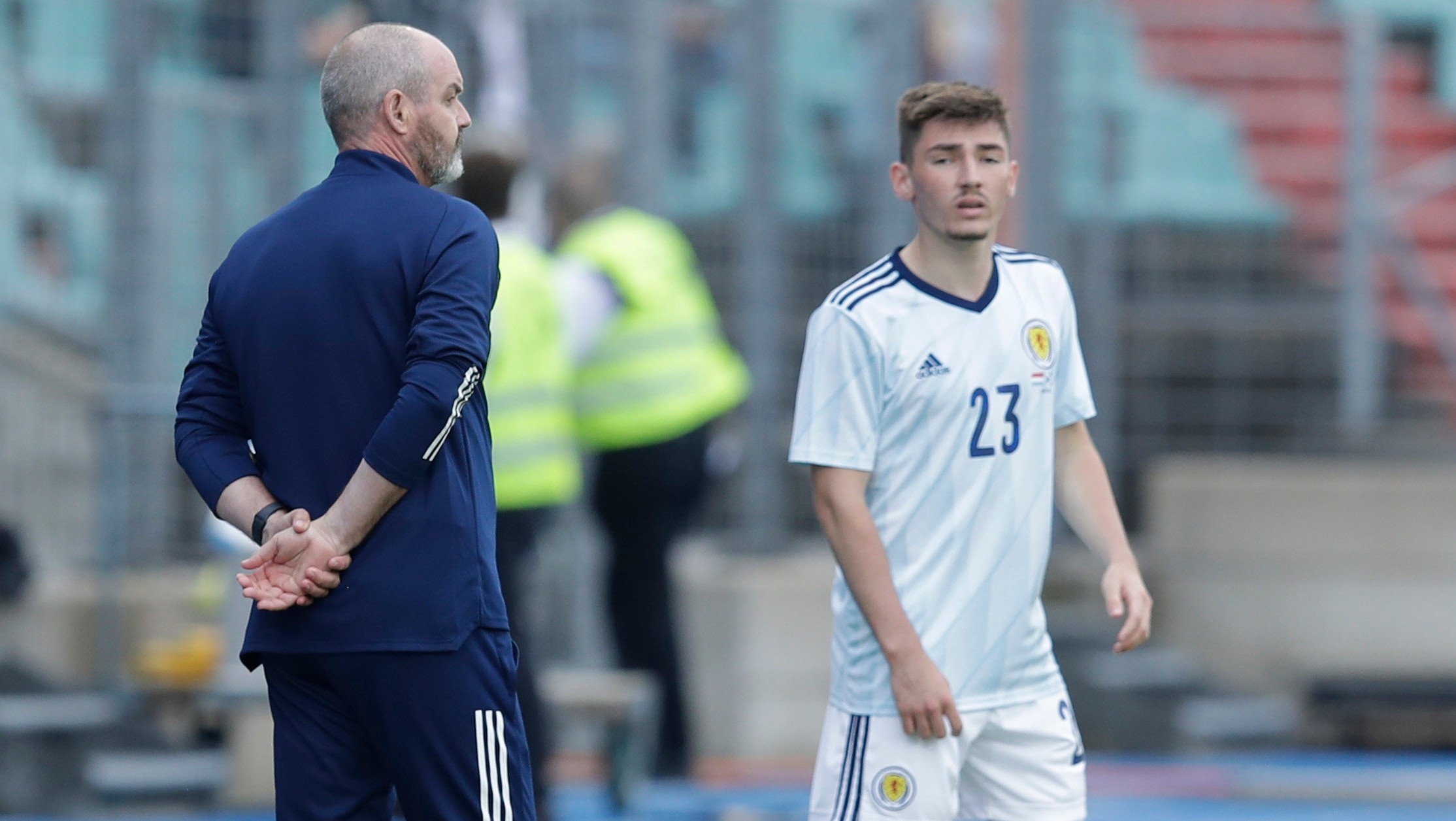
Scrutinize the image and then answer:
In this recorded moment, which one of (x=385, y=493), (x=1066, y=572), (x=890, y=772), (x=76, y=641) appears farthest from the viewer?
(x=1066, y=572)

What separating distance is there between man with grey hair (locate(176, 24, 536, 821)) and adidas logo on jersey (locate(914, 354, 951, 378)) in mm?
848

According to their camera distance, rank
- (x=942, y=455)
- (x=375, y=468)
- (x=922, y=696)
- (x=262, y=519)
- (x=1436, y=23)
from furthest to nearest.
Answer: (x=1436, y=23), (x=942, y=455), (x=922, y=696), (x=262, y=519), (x=375, y=468)

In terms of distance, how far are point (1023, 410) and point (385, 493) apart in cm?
127

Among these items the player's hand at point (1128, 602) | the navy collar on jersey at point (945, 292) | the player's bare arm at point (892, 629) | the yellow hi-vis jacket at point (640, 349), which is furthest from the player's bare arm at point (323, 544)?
the yellow hi-vis jacket at point (640, 349)

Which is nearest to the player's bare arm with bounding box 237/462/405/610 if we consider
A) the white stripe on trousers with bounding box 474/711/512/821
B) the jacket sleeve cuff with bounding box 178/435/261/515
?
the jacket sleeve cuff with bounding box 178/435/261/515

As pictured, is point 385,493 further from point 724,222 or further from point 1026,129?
point 1026,129

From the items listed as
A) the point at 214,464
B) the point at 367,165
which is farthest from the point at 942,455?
the point at 214,464

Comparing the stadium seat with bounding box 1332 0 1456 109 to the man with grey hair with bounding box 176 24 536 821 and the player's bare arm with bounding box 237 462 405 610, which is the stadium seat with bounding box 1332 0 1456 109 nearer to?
the man with grey hair with bounding box 176 24 536 821

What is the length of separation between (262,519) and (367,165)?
23.5 inches

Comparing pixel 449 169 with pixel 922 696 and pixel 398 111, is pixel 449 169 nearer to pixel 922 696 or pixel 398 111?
pixel 398 111

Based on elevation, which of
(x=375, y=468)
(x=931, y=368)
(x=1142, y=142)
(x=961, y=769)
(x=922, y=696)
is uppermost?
(x=1142, y=142)

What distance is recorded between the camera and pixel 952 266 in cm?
404

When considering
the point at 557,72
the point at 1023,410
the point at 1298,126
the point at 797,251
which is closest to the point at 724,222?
the point at 797,251

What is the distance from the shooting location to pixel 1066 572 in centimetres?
978
